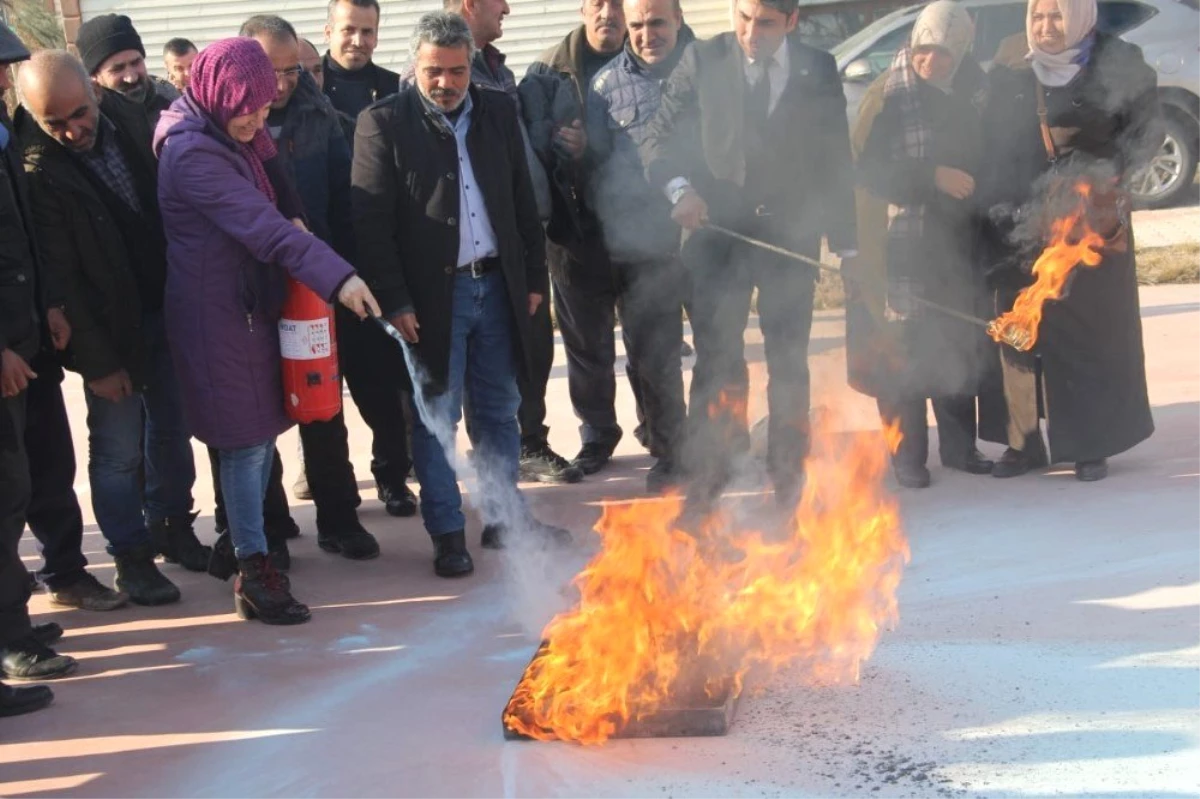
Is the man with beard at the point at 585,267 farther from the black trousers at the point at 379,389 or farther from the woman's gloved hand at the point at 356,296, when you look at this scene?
the woman's gloved hand at the point at 356,296

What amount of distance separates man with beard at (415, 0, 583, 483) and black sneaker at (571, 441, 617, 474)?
6 cm

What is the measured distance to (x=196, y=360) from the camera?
4.75 m

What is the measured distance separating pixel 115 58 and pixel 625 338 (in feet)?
8.22

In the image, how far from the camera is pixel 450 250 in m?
5.19

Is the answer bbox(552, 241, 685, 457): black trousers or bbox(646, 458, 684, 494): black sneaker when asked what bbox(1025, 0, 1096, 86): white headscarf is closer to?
bbox(552, 241, 685, 457): black trousers

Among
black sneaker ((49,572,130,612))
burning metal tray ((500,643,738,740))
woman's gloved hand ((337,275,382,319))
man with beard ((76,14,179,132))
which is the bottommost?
burning metal tray ((500,643,738,740))

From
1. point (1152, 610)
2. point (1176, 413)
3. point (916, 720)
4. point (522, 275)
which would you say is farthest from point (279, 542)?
point (1176, 413)

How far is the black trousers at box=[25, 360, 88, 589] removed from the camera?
16.2 feet

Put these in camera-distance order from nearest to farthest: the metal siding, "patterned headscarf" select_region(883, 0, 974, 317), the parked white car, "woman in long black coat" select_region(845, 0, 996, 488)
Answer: "patterned headscarf" select_region(883, 0, 974, 317)
"woman in long black coat" select_region(845, 0, 996, 488)
the parked white car
the metal siding

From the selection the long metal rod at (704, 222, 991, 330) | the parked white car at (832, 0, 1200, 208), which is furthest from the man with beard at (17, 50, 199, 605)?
the parked white car at (832, 0, 1200, 208)

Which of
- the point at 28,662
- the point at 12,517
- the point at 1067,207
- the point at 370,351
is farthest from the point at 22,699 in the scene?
the point at 1067,207

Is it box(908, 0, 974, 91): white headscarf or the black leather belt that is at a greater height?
box(908, 0, 974, 91): white headscarf

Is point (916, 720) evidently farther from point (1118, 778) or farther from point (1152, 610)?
point (1152, 610)

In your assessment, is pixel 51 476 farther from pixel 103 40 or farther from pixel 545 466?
pixel 545 466
